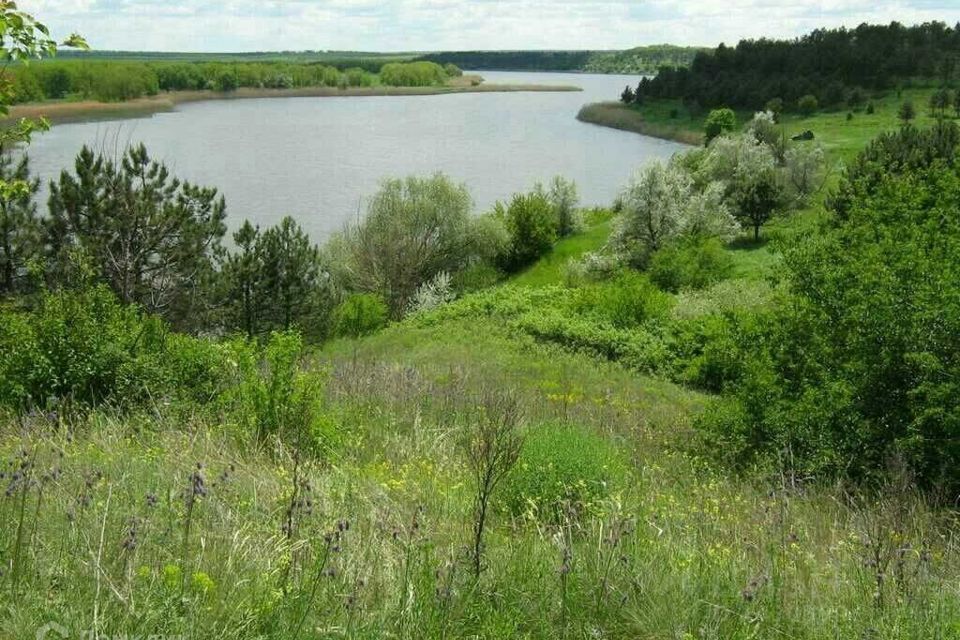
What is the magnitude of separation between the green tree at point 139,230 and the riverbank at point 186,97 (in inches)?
478

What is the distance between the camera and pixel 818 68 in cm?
9844

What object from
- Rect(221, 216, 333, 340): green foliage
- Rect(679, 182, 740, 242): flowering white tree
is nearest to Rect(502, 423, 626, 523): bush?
Rect(221, 216, 333, 340): green foliage

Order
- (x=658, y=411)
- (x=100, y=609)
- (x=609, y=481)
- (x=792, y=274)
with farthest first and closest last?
(x=658, y=411) → (x=792, y=274) → (x=609, y=481) → (x=100, y=609)

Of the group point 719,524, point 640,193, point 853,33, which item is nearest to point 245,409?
point 719,524

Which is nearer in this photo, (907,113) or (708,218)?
(708,218)

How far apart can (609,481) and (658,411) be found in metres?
8.72

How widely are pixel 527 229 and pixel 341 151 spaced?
1159 inches

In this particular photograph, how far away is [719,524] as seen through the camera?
4.93m

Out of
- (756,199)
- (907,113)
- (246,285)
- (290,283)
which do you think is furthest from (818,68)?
(246,285)

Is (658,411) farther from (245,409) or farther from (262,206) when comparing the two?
(262,206)

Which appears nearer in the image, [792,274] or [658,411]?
[792,274]

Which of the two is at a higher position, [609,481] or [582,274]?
[609,481]

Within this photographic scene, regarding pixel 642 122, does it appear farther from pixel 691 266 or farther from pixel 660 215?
pixel 691 266

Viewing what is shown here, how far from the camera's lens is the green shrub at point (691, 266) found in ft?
107
